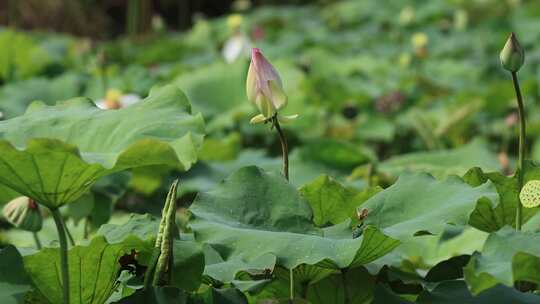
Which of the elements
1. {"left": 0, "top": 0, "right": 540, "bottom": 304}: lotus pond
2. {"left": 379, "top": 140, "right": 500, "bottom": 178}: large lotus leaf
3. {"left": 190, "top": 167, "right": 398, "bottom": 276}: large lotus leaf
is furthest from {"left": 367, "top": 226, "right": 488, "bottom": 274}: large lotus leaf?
{"left": 379, "top": 140, "right": 500, "bottom": 178}: large lotus leaf

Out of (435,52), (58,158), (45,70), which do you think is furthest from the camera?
(435,52)

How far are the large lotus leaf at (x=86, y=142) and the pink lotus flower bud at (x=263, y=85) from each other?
0.07 m

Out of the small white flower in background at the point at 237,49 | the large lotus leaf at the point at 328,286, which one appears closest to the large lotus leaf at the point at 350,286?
the large lotus leaf at the point at 328,286

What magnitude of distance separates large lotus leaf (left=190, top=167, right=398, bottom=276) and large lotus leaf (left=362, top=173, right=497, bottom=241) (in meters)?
0.03

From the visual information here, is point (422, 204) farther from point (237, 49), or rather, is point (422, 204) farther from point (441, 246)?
point (237, 49)

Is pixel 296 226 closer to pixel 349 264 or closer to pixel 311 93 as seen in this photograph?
pixel 349 264

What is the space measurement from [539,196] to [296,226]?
0.69 feet

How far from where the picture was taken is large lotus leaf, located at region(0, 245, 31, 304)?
2.81ft

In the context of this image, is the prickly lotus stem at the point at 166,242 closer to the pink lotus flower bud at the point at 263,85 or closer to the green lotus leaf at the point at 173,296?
the green lotus leaf at the point at 173,296

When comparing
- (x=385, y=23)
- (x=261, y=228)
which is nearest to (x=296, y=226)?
(x=261, y=228)

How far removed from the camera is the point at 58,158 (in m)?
0.82

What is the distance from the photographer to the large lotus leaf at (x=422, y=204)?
0.88 m

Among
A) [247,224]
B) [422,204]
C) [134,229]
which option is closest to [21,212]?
[134,229]

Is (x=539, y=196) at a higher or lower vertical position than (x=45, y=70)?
higher
